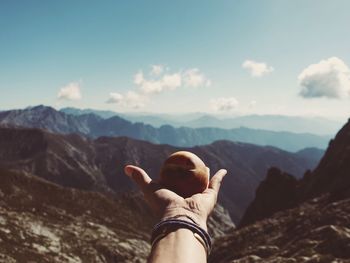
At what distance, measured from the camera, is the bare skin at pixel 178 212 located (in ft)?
9.32

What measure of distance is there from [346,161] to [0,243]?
62966mm

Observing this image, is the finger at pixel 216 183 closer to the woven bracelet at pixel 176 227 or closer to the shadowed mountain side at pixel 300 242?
the woven bracelet at pixel 176 227

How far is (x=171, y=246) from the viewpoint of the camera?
2949 millimetres

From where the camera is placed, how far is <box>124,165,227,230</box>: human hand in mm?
3578

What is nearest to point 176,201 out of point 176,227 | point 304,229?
point 176,227

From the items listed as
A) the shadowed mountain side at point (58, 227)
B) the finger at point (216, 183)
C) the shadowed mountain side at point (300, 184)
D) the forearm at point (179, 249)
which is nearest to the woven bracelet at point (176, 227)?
the forearm at point (179, 249)

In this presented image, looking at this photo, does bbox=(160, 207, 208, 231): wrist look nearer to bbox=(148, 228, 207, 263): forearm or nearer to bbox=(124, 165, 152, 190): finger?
bbox=(148, 228, 207, 263): forearm

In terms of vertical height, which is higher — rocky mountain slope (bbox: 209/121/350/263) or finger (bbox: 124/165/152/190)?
finger (bbox: 124/165/152/190)

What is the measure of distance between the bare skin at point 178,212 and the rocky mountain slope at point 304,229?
19545 mm

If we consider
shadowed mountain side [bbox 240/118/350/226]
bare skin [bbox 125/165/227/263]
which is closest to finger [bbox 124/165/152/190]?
bare skin [bbox 125/165/227/263]

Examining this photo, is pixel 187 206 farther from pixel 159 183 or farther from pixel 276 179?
pixel 276 179

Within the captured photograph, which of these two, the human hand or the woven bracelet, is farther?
the human hand

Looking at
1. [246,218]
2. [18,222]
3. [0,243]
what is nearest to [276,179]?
[246,218]

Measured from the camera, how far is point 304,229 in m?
37.7
